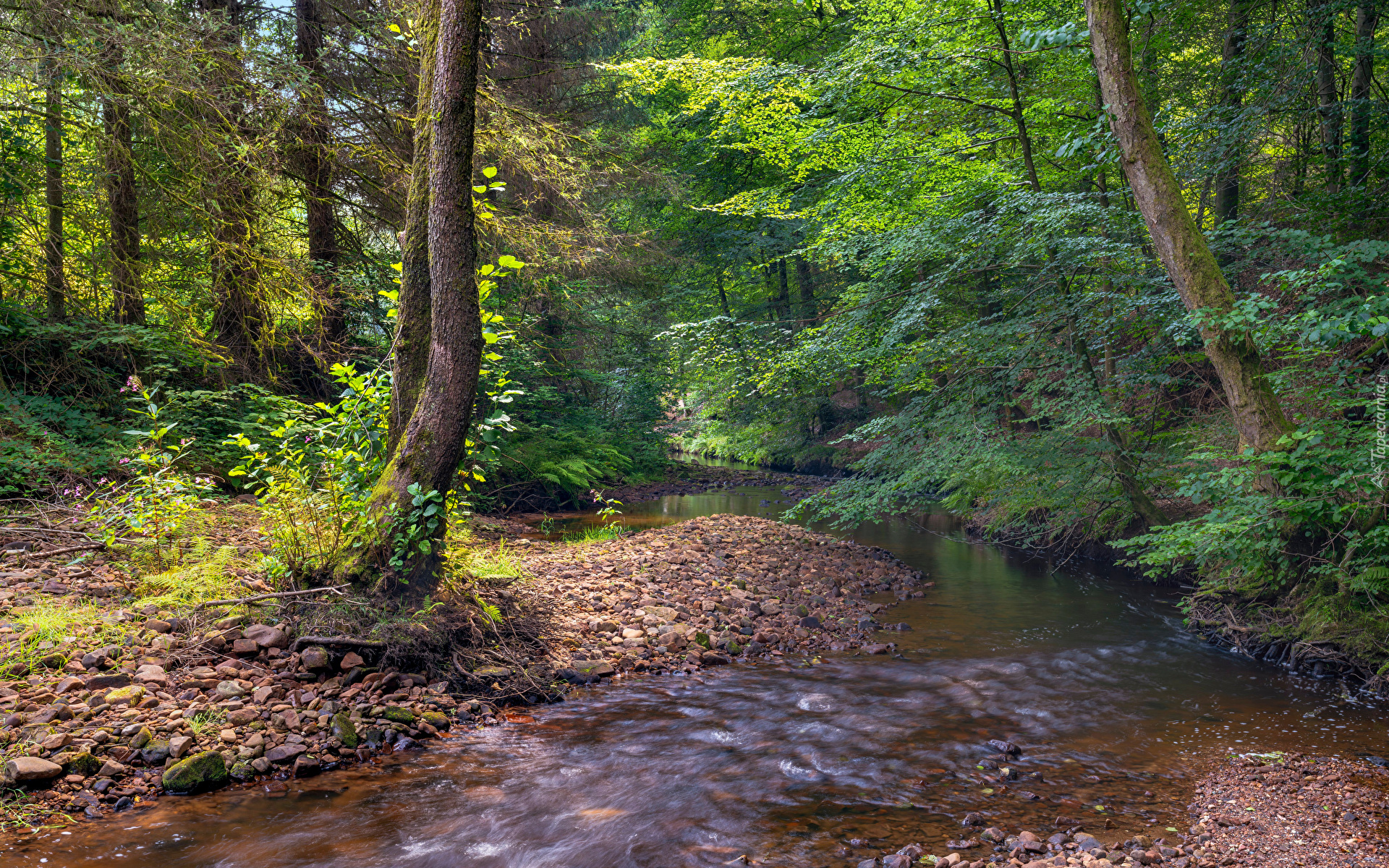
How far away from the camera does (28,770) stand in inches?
133

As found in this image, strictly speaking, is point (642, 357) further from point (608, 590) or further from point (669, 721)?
point (669, 721)

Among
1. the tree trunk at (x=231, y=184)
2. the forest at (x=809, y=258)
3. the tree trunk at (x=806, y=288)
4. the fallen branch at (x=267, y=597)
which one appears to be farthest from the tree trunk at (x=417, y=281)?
the tree trunk at (x=806, y=288)

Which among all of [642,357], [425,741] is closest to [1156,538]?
[425,741]

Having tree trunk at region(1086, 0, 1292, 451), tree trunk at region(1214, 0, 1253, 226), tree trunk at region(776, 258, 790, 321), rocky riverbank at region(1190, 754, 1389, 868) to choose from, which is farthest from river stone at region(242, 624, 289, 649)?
tree trunk at region(776, 258, 790, 321)

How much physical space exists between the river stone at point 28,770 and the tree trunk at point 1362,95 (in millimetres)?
10561

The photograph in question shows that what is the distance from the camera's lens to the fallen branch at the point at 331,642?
15.1 feet

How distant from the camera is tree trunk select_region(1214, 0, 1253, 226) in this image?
24.3ft

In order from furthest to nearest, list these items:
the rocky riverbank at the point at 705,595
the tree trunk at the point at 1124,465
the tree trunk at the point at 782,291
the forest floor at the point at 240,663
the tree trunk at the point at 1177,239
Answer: the tree trunk at the point at 782,291, the tree trunk at the point at 1124,465, the rocky riverbank at the point at 705,595, the tree trunk at the point at 1177,239, the forest floor at the point at 240,663

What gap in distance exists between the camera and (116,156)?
7.89 meters

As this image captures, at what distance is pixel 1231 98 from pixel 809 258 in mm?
6835

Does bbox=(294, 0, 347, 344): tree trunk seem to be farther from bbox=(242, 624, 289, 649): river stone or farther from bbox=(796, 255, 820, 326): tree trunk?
bbox=(796, 255, 820, 326): tree trunk

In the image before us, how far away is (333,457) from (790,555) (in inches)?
249

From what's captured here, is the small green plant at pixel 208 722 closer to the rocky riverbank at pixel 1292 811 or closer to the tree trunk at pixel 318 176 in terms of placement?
the rocky riverbank at pixel 1292 811

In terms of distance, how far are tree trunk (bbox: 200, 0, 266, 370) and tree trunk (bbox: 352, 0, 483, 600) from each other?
13.3 feet
